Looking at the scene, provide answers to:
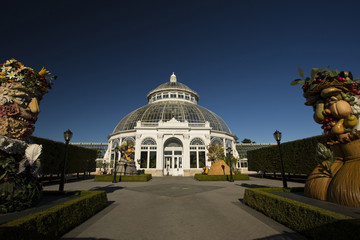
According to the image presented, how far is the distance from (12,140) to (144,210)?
19.9 feet

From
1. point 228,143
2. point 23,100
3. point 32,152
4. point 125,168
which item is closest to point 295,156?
point 228,143

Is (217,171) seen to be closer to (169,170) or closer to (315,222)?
(169,170)

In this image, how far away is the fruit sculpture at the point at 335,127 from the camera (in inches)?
235

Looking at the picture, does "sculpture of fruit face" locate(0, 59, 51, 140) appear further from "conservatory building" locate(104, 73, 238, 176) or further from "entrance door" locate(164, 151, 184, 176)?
"entrance door" locate(164, 151, 184, 176)

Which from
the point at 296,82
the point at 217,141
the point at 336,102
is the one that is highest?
the point at 217,141

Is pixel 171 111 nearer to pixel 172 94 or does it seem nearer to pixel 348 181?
pixel 172 94

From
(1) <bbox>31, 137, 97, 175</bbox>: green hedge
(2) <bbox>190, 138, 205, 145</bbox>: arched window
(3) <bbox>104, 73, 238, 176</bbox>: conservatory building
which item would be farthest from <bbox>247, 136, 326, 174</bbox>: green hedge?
(1) <bbox>31, 137, 97, 175</bbox>: green hedge

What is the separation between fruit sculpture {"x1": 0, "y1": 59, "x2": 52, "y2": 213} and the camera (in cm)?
517

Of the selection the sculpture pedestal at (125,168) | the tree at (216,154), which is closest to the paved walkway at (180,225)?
the sculpture pedestal at (125,168)

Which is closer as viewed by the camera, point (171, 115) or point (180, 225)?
point (180, 225)

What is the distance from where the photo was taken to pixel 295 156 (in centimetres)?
2205

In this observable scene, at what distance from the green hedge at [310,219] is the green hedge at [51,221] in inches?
270

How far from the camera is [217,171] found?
26859 mm

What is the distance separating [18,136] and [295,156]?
26.8 meters
